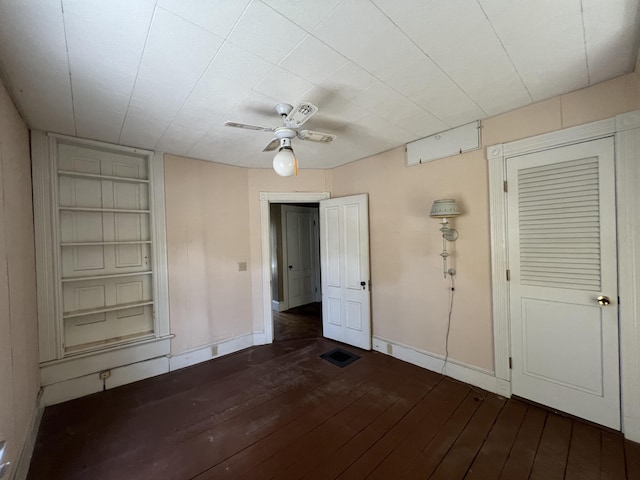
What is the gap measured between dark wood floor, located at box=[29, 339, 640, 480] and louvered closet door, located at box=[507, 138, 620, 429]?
8.9 inches

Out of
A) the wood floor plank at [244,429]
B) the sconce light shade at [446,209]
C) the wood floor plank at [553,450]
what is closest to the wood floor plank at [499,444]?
the wood floor plank at [553,450]

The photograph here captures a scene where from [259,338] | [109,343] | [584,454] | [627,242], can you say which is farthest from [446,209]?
[109,343]

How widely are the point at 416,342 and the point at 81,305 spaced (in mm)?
3576

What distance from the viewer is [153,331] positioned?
10.0ft

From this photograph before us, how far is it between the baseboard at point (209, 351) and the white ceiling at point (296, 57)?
252 cm

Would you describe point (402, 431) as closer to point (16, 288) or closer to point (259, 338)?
point (259, 338)

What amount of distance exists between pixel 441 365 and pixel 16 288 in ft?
11.9

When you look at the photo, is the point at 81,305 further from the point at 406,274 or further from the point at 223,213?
the point at 406,274

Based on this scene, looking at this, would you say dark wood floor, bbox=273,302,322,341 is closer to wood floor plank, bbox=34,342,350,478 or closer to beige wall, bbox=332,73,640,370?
wood floor plank, bbox=34,342,350,478

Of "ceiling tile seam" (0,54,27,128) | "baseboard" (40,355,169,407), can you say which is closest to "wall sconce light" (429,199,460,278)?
"ceiling tile seam" (0,54,27,128)

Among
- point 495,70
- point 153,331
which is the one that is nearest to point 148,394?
point 153,331

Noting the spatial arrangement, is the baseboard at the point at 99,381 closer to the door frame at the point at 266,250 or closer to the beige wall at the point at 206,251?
the beige wall at the point at 206,251

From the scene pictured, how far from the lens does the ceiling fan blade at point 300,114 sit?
5.51 feet

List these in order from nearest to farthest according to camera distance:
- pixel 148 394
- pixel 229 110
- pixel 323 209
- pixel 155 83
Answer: pixel 155 83 → pixel 229 110 → pixel 148 394 → pixel 323 209
